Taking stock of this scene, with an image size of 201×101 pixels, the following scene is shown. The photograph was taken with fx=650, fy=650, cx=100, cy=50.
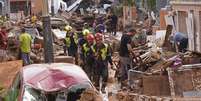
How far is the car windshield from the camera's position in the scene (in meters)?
11.9

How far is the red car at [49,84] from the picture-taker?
39.5 ft

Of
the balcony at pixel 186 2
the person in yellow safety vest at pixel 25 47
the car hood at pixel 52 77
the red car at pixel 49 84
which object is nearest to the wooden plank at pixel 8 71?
the person in yellow safety vest at pixel 25 47

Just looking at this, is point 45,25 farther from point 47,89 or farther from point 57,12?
point 57,12

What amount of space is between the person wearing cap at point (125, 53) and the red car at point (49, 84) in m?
6.05

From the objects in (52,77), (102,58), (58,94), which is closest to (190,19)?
(102,58)

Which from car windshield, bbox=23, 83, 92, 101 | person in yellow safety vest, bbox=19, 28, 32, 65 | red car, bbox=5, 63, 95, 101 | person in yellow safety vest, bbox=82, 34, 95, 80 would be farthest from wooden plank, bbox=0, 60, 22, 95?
car windshield, bbox=23, 83, 92, 101

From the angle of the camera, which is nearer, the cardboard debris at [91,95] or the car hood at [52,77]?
the car hood at [52,77]

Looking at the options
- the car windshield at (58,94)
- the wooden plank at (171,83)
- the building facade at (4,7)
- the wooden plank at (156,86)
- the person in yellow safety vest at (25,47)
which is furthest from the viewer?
the building facade at (4,7)

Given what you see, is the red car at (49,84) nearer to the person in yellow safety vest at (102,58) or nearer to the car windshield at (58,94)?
the car windshield at (58,94)

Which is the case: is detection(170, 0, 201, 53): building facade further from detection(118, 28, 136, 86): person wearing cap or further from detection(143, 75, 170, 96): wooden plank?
detection(143, 75, 170, 96): wooden plank

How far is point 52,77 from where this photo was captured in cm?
1238

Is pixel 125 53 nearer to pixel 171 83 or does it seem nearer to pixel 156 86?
pixel 156 86

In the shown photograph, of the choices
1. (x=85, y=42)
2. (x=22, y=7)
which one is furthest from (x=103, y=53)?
(x=22, y=7)

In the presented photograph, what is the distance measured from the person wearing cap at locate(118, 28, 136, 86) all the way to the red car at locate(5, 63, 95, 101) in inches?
238
